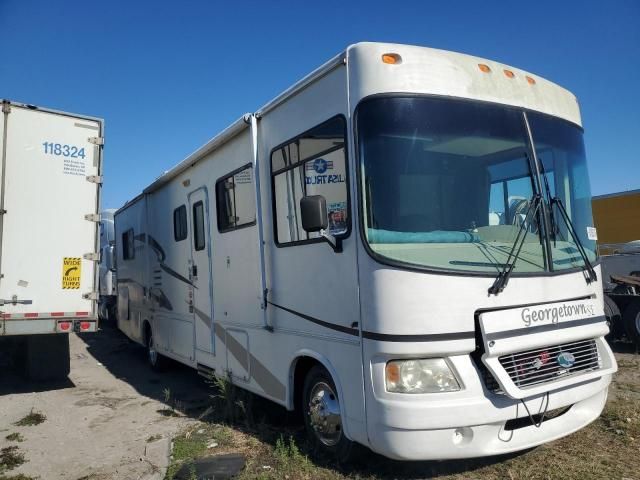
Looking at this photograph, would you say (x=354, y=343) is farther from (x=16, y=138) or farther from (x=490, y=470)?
(x=16, y=138)

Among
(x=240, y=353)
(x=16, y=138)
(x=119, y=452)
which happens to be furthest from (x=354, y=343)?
(x=16, y=138)

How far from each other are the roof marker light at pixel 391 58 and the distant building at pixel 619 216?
11391mm

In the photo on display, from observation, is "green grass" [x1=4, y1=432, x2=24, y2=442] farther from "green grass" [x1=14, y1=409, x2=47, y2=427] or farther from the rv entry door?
the rv entry door

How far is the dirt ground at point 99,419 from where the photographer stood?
15.5 ft

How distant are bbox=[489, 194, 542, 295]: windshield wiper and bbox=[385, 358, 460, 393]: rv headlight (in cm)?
60

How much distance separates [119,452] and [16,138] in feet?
14.0

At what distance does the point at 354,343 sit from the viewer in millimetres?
3783

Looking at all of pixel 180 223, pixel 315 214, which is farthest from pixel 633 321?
pixel 180 223

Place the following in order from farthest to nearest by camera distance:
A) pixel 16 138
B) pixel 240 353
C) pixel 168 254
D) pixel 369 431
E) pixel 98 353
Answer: pixel 98 353 → pixel 168 254 → pixel 16 138 → pixel 240 353 → pixel 369 431

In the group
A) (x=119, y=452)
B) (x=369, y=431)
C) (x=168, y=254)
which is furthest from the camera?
(x=168, y=254)

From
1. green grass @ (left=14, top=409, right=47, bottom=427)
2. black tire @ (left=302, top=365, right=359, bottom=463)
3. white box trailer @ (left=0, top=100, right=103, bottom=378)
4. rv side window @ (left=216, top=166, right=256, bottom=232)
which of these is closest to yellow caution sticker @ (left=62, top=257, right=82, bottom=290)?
white box trailer @ (left=0, top=100, right=103, bottom=378)

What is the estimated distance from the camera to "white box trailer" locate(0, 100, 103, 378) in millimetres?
6785

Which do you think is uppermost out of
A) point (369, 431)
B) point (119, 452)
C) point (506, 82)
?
point (506, 82)

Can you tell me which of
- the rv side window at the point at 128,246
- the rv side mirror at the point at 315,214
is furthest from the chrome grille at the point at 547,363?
the rv side window at the point at 128,246
